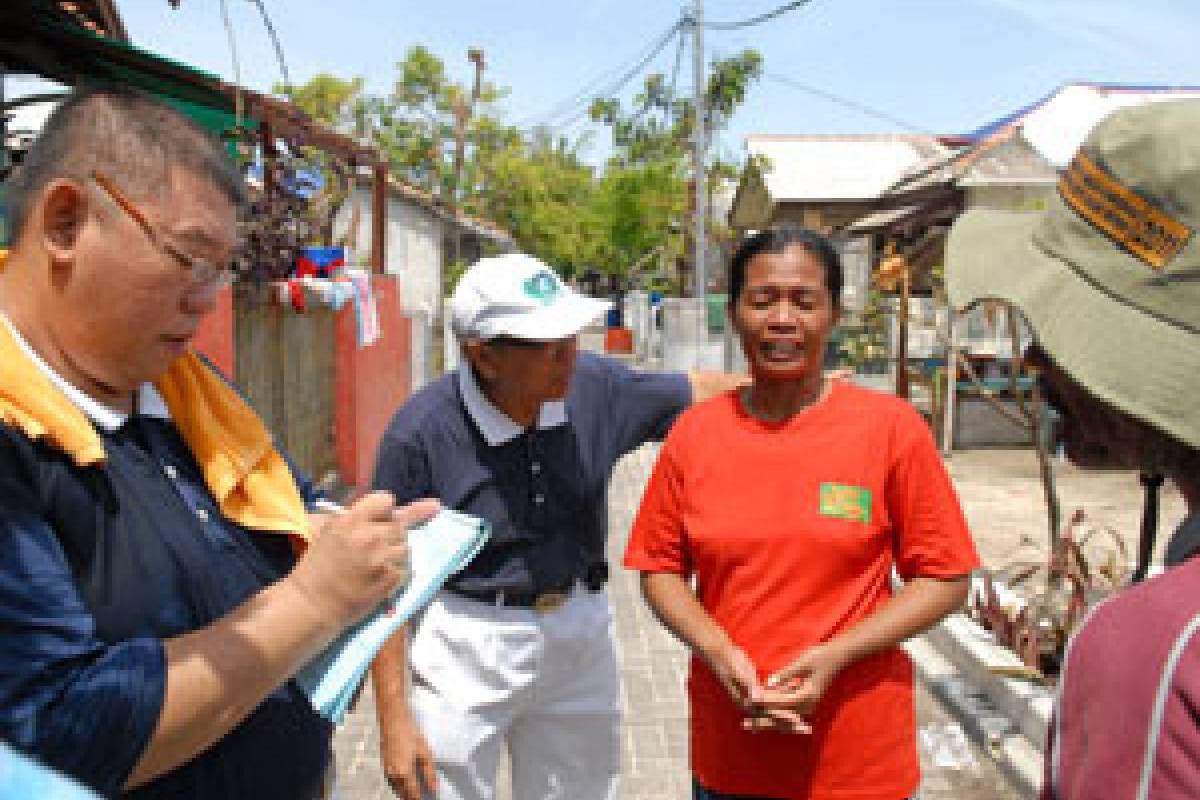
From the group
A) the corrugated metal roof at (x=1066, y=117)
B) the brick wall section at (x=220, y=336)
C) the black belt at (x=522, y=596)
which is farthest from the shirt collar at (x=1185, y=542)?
the corrugated metal roof at (x=1066, y=117)

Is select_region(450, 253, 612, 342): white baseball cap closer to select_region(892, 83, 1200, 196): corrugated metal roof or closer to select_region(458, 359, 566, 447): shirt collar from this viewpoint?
select_region(458, 359, 566, 447): shirt collar

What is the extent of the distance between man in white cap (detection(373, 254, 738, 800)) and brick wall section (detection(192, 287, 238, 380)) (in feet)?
8.44

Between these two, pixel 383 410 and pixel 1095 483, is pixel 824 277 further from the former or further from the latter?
pixel 1095 483

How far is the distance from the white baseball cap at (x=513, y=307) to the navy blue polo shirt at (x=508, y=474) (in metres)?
0.23

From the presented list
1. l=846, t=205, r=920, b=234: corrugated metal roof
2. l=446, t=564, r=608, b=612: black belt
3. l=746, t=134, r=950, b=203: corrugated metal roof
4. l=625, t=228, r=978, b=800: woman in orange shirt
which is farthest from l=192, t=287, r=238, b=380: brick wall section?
l=746, t=134, r=950, b=203: corrugated metal roof

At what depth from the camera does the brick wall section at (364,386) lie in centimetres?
774

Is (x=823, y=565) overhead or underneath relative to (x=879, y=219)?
underneath

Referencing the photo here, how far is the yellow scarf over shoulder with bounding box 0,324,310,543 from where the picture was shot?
3.76 feet

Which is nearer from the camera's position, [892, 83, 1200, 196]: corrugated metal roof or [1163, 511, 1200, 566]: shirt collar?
[1163, 511, 1200, 566]: shirt collar

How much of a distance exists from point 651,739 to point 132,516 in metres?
3.22

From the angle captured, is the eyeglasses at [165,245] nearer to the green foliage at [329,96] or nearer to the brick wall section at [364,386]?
the brick wall section at [364,386]

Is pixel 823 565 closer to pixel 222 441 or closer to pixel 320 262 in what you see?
pixel 222 441

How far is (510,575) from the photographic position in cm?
233

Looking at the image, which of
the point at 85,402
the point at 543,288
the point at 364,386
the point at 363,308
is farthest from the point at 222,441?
the point at 364,386
